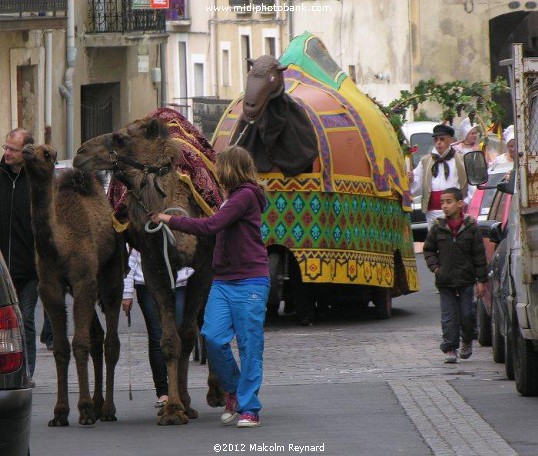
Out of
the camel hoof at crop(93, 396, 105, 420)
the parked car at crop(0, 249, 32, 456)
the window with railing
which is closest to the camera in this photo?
the parked car at crop(0, 249, 32, 456)

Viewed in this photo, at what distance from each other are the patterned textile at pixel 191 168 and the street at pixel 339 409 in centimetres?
149

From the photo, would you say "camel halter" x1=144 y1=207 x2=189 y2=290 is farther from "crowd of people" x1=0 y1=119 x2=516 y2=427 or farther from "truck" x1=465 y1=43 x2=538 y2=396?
"truck" x1=465 y1=43 x2=538 y2=396

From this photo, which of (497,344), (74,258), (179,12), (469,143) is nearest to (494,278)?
(497,344)

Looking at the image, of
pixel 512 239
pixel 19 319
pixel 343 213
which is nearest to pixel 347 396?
pixel 512 239

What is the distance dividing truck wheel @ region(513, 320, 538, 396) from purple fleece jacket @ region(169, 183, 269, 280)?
216cm

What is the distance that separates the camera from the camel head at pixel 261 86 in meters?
17.9

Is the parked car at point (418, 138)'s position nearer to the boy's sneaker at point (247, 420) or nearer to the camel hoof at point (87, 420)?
the camel hoof at point (87, 420)

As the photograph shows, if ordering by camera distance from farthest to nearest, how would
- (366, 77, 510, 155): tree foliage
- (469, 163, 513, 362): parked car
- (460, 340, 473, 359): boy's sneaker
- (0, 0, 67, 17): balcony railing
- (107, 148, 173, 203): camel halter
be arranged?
(0, 0, 67, 17): balcony railing < (366, 77, 510, 155): tree foliage < (460, 340, 473, 359): boy's sneaker < (469, 163, 513, 362): parked car < (107, 148, 173, 203): camel halter

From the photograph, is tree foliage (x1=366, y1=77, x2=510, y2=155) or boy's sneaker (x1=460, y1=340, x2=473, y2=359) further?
→ tree foliage (x1=366, y1=77, x2=510, y2=155)

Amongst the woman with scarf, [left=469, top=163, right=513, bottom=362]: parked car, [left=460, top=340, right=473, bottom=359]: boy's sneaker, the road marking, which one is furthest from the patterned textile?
the woman with scarf

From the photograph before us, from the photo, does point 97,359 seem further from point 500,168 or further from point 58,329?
point 500,168

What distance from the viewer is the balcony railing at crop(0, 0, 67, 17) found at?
36.1m

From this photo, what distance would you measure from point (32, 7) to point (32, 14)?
0.20m

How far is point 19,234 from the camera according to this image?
14.2 m
